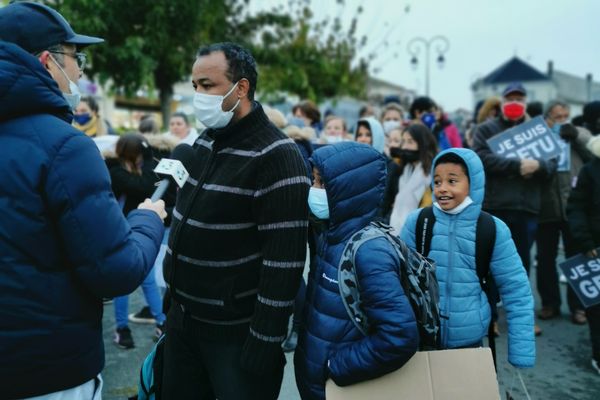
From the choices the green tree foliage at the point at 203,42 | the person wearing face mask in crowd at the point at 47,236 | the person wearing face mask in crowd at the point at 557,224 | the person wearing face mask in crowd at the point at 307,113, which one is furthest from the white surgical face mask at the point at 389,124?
the green tree foliage at the point at 203,42

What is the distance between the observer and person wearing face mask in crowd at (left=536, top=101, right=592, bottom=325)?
533cm

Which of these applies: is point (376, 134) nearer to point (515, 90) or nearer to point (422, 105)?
point (515, 90)

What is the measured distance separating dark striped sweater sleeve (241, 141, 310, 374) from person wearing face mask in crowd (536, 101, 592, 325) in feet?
12.9

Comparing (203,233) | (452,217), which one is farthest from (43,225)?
(452,217)

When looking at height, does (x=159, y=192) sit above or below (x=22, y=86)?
below

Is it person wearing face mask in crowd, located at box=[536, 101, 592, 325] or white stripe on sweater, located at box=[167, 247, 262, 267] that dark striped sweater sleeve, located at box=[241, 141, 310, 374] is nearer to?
white stripe on sweater, located at box=[167, 247, 262, 267]

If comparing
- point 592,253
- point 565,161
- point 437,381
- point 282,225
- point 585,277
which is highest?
point 282,225

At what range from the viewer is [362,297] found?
1.90m

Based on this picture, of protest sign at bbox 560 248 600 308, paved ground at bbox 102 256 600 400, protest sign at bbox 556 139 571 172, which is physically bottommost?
paved ground at bbox 102 256 600 400

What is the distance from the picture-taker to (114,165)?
4.74 m

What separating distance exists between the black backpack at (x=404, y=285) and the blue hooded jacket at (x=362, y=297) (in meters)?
0.04

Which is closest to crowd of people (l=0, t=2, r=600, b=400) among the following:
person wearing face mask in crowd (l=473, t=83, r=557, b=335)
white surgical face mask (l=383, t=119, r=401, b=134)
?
person wearing face mask in crowd (l=473, t=83, r=557, b=335)

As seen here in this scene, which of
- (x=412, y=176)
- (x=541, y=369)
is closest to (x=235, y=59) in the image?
(x=412, y=176)

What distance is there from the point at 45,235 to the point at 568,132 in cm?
543
